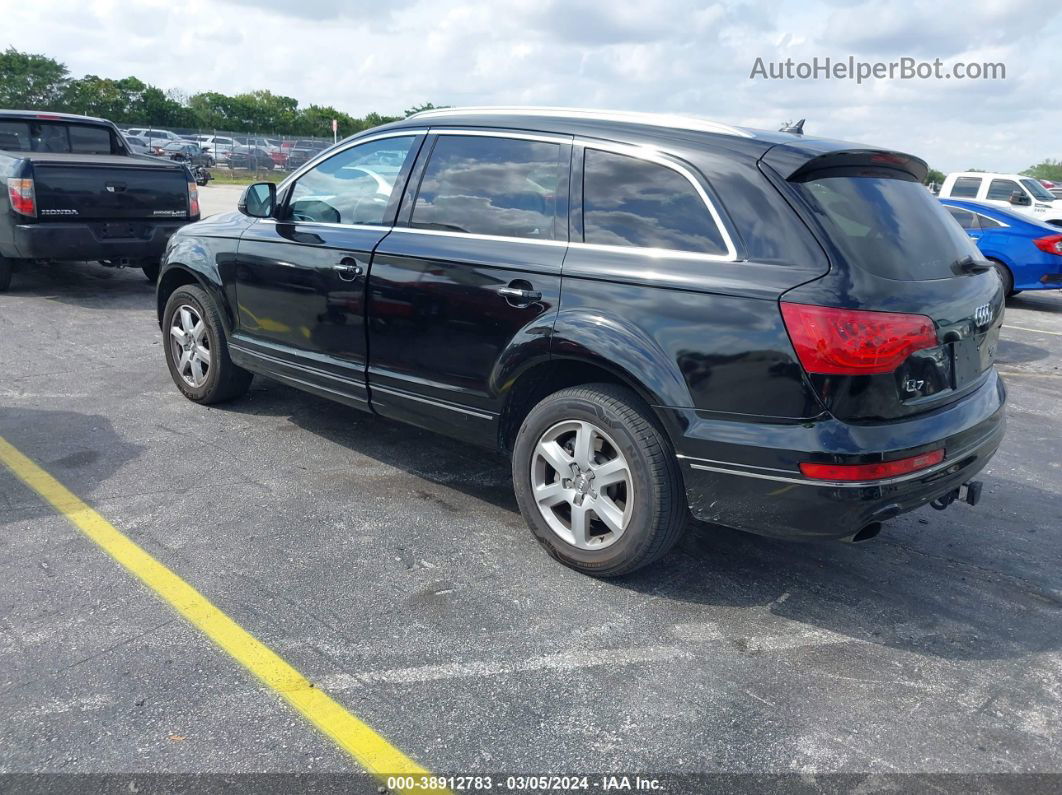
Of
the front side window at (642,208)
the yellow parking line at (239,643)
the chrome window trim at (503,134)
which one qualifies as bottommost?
Answer: the yellow parking line at (239,643)

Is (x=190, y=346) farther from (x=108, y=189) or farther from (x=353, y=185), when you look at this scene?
(x=108, y=189)

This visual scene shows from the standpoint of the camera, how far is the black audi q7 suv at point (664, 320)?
3.14 m

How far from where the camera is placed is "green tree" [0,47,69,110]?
45.9 metres

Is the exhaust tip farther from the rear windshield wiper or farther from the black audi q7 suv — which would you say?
the rear windshield wiper

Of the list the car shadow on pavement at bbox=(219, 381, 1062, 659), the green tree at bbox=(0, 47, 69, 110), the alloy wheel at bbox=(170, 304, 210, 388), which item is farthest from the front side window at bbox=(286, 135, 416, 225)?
the green tree at bbox=(0, 47, 69, 110)

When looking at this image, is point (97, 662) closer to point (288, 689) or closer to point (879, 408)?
point (288, 689)

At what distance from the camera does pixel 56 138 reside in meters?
9.95

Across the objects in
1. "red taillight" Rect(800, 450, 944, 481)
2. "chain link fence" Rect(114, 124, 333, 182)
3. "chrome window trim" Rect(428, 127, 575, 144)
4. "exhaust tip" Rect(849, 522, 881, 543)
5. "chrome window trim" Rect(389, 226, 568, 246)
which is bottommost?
"exhaust tip" Rect(849, 522, 881, 543)

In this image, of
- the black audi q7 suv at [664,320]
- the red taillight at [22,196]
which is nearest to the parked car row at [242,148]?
the red taillight at [22,196]

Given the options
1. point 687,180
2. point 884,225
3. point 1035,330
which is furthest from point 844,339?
point 1035,330

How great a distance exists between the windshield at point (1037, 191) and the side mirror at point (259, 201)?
1683 centimetres

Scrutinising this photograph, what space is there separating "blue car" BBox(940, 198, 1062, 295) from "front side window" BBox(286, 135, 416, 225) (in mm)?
9203

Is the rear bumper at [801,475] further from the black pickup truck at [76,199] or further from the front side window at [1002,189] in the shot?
the front side window at [1002,189]

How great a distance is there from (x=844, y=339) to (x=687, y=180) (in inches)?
35.3
